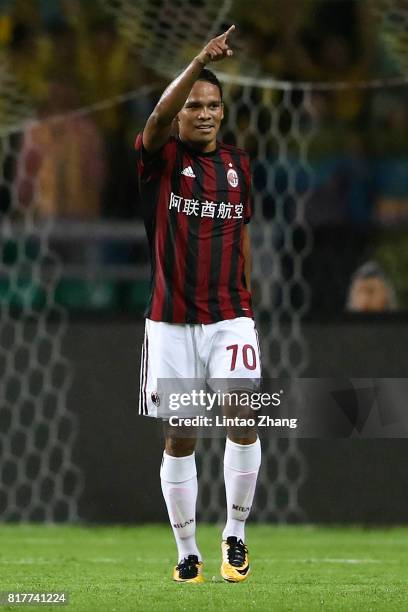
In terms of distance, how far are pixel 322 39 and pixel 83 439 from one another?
551cm

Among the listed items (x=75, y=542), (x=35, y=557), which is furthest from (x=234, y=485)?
(x=75, y=542)

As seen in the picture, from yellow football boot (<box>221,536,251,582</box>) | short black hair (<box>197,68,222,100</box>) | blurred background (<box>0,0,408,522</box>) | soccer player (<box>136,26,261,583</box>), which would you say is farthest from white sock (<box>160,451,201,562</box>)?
blurred background (<box>0,0,408,522</box>)

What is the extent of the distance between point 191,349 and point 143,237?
5563 mm

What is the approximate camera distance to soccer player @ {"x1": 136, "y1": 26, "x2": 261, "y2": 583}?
19.5 ft

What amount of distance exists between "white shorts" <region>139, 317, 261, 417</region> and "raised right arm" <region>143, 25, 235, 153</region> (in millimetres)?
734

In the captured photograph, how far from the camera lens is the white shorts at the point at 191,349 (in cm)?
596

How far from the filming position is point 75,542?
811 centimetres

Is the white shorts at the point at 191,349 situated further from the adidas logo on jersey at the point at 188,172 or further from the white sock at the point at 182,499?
the adidas logo on jersey at the point at 188,172

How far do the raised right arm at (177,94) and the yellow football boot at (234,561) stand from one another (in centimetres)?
158

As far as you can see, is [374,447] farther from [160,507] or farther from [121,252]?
[121,252]

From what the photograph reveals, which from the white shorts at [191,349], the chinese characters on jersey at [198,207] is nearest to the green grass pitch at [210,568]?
the white shorts at [191,349]

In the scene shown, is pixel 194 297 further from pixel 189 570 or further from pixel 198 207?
pixel 189 570

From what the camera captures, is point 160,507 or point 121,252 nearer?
point 160,507

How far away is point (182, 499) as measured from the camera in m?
5.95
